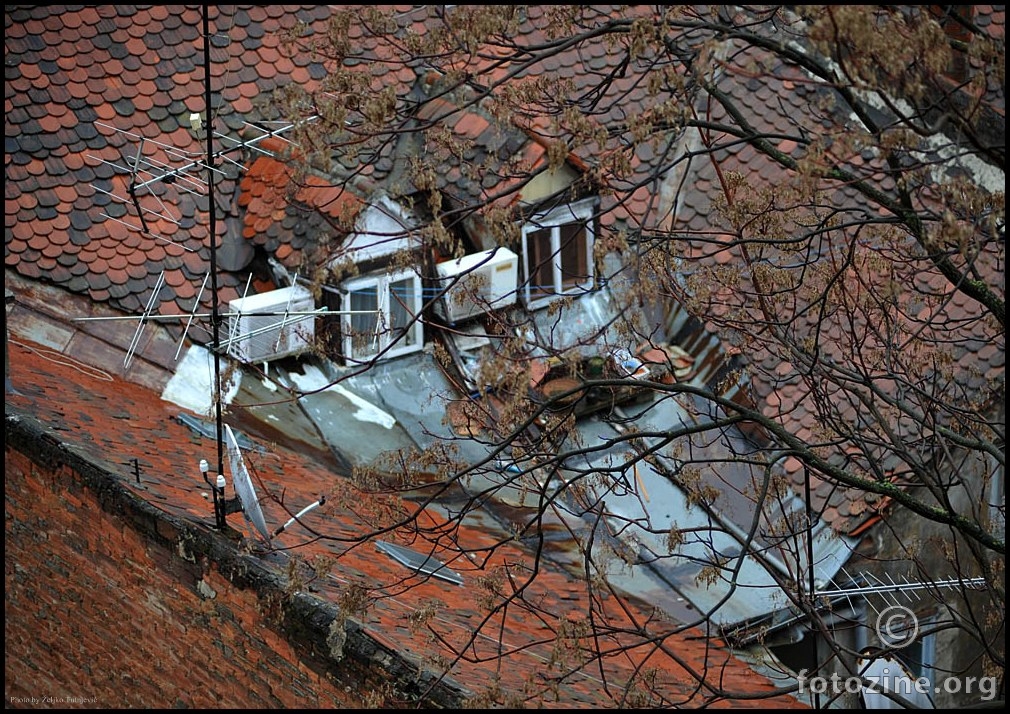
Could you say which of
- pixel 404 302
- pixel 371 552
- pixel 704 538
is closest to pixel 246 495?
pixel 371 552

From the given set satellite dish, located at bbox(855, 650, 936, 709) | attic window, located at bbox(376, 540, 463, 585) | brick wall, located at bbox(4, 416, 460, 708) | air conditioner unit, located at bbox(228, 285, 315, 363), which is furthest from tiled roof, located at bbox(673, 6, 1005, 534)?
brick wall, located at bbox(4, 416, 460, 708)

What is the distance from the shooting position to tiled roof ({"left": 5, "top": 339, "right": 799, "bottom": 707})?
29.9ft

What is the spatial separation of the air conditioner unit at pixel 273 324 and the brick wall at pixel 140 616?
289 cm

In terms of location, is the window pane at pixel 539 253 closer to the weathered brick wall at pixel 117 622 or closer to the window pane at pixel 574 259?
the window pane at pixel 574 259

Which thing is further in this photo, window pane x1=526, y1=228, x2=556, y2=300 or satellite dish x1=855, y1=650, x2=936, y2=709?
window pane x1=526, y1=228, x2=556, y2=300

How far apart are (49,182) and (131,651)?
570 centimetres

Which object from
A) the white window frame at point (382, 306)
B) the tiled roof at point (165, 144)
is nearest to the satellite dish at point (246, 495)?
the white window frame at point (382, 306)

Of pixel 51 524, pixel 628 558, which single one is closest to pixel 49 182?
pixel 51 524

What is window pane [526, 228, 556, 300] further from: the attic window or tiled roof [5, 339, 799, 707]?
the attic window

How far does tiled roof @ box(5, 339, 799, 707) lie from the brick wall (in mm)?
211

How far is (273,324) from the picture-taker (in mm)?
13172

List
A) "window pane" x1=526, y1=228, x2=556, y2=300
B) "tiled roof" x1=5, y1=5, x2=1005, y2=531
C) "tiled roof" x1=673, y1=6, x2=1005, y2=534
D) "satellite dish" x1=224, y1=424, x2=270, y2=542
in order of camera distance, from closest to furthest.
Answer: "satellite dish" x1=224, y1=424, x2=270, y2=542
"tiled roof" x1=673, y1=6, x2=1005, y2=534
"tiled roof" x1=5, y1=5, x2=1005, y2=531
"window pane" x1=526, y1=228, x2=556, y2=300

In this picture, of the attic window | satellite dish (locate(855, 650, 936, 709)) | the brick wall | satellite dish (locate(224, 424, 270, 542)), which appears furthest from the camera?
satellite dish (locate(855, 650, 936, 709))

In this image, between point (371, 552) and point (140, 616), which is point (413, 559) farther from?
point (140, 616)
